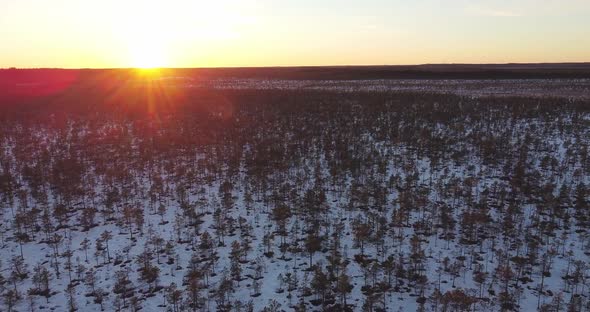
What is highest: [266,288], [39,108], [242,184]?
[39,108]

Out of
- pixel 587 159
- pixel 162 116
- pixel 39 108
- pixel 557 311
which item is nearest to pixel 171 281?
pixel 557 311

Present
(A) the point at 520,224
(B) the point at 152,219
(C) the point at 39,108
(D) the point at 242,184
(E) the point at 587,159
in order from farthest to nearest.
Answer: (C) the point at 39,108, (E) the point at 587,159, (D) the point at 242,184, (B) the point at 152,219, (A) the point at 520,224

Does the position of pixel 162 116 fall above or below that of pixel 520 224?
above

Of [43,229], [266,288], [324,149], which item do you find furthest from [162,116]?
[266,288]

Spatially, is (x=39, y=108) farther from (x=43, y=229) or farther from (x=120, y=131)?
(x=43, y=229)

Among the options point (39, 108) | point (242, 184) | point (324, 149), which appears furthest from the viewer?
point (39, 108)

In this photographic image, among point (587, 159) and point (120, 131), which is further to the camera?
point (120, 131)

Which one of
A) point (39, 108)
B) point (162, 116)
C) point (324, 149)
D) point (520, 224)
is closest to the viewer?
point (520, 224)

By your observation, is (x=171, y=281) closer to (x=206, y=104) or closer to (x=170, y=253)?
(x=170, y=253)

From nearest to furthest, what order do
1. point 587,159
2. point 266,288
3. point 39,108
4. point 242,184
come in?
point 266,288
point 242,184
point 587,159
point 39,108
